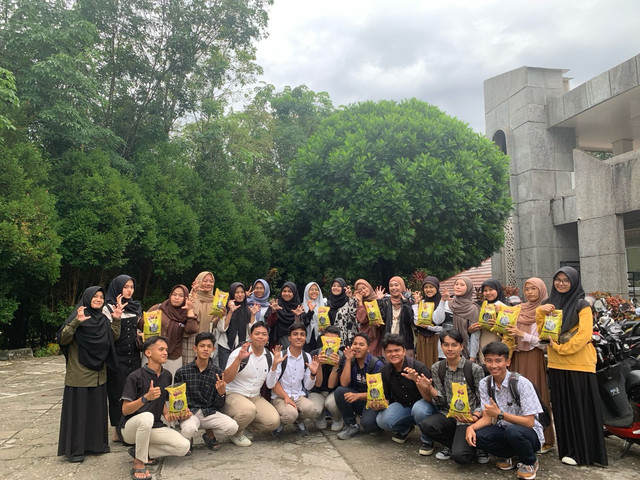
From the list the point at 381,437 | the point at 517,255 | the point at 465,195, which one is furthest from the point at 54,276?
the point at 517,255

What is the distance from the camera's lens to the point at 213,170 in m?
14.6

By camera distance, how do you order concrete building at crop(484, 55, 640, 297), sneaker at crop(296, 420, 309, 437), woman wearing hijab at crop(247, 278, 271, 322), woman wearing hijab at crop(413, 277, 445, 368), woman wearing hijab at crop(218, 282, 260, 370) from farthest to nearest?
concrete building at crop(484, 55, 640, 297), woman wearing hijab at crop(247, 278, 271, 322), woman wearing hijab at crop(218, 282, 260, 370), woman wearing hijab at crop(413, 277, 445, 368), sneaker at crop(296, 420, 309, 437)

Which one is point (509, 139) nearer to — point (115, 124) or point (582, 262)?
point (582, 262)

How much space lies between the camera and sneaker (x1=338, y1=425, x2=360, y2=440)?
15.7 feet

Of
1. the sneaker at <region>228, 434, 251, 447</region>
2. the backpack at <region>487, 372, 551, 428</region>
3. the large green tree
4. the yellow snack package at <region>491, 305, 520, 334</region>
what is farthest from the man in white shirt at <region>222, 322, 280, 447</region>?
the large green tree

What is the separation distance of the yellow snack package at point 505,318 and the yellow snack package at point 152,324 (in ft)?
11.0

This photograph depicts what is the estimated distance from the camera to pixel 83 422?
424 centimetres

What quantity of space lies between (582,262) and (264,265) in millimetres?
8665

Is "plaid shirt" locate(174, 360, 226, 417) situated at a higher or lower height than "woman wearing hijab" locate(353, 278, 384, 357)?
lower

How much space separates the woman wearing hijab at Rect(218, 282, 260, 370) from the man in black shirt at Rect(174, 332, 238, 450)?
114 centimetres

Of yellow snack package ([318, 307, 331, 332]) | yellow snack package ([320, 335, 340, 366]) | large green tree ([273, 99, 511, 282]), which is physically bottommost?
yellow snack package ([320, 335, 340, 366])

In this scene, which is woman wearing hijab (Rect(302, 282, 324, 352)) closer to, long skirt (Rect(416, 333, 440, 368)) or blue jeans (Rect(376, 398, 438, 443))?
long skirt (Rect(416, 333, 440, 368))

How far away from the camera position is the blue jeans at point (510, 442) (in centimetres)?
367

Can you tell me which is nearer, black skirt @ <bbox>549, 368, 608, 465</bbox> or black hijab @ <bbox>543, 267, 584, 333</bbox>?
black skirt @ <bbox>549, 368, 608, 465</bbox>
